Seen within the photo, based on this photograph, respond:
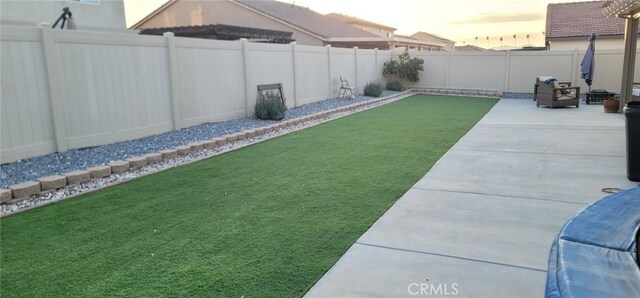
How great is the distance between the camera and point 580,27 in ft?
87.6

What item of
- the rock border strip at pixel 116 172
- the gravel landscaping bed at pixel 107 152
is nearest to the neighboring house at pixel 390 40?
the gravel landscaping bed at pixel 107 152

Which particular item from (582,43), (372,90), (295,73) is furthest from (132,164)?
(582,43)

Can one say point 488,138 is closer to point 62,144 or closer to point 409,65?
Result: point 62,144

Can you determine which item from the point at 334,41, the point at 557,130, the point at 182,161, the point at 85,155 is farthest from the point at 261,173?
the point at 334,41

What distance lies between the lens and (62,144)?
6.40 meters

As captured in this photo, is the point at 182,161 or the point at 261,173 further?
the point at 182,161

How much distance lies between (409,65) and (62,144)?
1575 cm

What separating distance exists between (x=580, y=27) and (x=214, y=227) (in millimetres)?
29213

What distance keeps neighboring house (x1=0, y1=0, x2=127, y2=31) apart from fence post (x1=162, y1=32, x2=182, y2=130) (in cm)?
578

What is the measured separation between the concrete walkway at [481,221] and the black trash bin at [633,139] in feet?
0.51

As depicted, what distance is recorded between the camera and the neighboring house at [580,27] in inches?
975

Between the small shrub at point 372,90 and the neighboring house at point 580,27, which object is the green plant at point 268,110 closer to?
the small shrub at point 372,90

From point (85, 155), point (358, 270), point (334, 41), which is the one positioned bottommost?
point (358, 270)

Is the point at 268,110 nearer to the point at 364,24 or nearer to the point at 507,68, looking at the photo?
the point at 507,68
